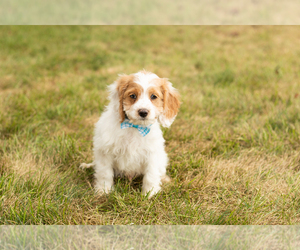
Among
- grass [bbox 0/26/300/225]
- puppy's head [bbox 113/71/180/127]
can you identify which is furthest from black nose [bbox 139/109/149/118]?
grass [bbox 0/26/300/225]

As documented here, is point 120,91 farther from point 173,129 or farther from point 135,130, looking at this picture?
point 173,129

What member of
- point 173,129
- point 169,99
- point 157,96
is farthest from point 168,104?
point 173,129

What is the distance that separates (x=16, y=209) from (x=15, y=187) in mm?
276

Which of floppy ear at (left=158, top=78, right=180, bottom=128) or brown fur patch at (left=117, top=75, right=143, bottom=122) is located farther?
floppy ear at (left=158, top=78, right=180, bottom=128)

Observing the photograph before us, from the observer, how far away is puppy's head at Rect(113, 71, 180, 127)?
2391 millimetres

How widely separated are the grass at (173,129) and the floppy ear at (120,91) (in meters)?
0.77

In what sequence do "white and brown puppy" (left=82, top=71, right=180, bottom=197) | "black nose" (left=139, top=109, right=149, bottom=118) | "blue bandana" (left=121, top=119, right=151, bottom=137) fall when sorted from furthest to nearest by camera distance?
"blue bandana" (left=121, top=119, right=151, bottom=137) < "white and brown puppy" (left=82, top=71, right=180, bottom=197) < "black nose" (left=139, top=109, right=149, bottom=118)

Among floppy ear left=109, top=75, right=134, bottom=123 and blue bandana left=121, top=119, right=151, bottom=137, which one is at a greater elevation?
floppy ear left=109, top=75, right=134, bottom=123

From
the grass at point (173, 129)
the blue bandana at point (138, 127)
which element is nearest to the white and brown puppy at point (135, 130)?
the blue bandana at point (138, 127)

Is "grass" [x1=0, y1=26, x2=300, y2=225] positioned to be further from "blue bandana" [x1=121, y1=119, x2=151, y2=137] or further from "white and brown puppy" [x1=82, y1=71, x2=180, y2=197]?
"blue bandana" [x1=121, y1=119, x2=151, y2=137]

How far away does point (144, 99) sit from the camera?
2.43 m

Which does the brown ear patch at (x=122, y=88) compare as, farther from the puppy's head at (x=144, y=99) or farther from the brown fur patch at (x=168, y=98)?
the brown fur patch at (x=168, y=98)

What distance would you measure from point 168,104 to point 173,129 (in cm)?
120

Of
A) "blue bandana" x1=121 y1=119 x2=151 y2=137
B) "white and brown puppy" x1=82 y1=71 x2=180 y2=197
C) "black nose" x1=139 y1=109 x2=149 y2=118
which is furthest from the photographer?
"blue bandana" x1=121 y1=119 x2=151 y2=137
